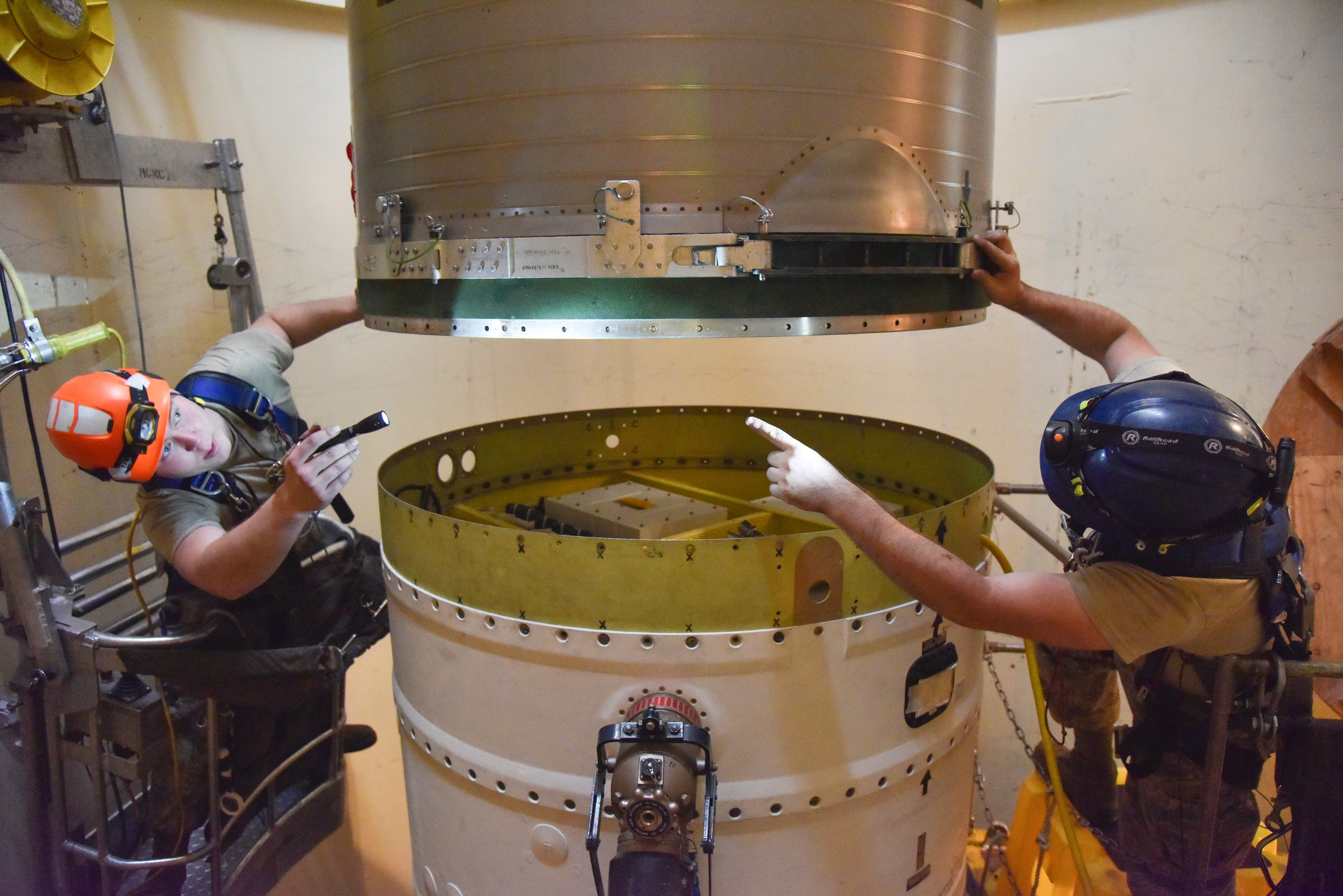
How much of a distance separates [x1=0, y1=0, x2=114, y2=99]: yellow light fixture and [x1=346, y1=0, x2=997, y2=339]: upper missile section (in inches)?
34.9

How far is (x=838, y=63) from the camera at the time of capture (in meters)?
1.56

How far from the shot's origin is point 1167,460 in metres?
1.38

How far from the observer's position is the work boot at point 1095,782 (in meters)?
2.45

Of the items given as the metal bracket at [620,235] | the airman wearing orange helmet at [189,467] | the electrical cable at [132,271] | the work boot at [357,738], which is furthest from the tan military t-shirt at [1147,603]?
the electrical cable at [132,271]

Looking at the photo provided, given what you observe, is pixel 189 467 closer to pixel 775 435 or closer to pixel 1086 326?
pixel 775 435

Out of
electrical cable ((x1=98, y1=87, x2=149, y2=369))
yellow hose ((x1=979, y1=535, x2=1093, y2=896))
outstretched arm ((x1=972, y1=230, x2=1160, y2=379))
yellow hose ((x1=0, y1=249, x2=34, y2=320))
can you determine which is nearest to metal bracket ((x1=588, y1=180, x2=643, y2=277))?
outstretched arm ((x1=972, y1=230, x2=1160, y2=379))

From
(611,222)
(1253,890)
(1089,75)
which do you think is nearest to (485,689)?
(611,222)

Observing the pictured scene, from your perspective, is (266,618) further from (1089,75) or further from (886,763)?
(1089,75)

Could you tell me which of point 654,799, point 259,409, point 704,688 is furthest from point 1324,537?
point 259,409

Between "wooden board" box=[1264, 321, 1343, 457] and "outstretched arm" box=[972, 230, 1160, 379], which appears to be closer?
"outstretched arm" box=[972, 230, 1160, 379]

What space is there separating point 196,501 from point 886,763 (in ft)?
5.46

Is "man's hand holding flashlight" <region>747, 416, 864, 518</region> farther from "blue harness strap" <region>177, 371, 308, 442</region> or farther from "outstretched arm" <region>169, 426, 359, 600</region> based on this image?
"blue harness strap" <region>177, 371, 308, 442</region>

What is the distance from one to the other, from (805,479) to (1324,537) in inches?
73.5

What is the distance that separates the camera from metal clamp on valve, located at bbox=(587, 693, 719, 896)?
4.53 feet
